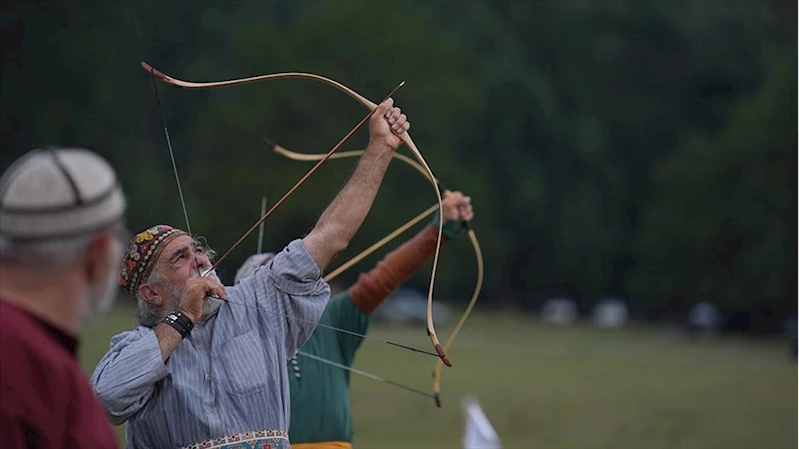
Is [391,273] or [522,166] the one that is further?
[522,166]

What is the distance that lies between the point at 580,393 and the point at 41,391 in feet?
50.5

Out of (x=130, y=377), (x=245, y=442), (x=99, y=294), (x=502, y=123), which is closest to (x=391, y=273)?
(x=245, y=442)

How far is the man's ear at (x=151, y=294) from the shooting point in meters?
3.28

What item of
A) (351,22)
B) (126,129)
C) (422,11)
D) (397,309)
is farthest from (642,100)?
(126,129)

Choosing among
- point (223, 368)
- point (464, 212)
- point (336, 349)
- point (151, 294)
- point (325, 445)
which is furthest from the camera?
point (464, 212)

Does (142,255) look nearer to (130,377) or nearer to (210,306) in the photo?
(210,306)

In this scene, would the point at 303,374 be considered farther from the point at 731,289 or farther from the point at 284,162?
the point at 731,289

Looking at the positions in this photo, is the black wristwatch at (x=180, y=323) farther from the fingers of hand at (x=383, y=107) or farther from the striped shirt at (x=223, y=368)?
the fingers of hand at (x=383, y=107)

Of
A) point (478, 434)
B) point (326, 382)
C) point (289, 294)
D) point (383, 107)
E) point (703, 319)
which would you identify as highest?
point (383, 107)

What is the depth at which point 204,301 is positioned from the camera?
10.4 feet

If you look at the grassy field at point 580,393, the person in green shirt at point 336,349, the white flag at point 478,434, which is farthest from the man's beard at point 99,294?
the grassy field at point 580,393

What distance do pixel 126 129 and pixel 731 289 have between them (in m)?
17.6

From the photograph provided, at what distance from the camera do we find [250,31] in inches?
1359

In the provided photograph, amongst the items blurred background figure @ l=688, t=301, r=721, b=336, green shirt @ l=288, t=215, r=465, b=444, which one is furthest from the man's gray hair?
blurred background figure @ l=688, t=301, r=721, b=336
